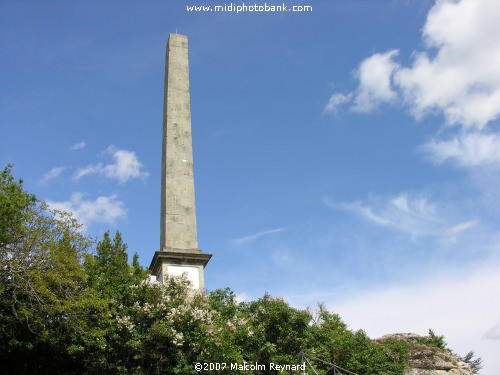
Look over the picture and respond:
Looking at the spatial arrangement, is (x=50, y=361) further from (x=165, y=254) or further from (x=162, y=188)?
(x=162, y=188)

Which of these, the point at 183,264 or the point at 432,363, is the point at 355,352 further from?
the point at 183,264

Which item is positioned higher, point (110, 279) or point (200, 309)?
point (110, 279)

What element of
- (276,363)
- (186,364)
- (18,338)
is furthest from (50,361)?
(276,363)

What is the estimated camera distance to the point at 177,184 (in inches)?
718

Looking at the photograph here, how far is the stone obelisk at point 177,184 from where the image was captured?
656 inches

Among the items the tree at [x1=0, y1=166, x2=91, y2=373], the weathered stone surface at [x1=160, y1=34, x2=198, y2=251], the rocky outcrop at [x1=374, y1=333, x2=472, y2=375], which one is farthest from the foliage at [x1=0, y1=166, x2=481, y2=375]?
the rocky outcrop at [x1=374, y1=333, x2=472, y2=375]

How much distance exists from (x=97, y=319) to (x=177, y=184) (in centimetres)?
609

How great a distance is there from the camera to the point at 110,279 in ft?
53.4

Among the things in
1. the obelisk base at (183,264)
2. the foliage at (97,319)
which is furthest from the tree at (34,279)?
the obelisk base at (183,264)

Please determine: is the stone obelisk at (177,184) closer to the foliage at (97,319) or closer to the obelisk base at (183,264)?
the obelisk base at (183,264)

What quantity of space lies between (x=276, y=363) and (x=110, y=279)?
6072 mm

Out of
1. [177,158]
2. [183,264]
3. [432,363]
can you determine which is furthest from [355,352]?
[177,158]

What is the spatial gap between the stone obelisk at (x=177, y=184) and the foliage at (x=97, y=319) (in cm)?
136

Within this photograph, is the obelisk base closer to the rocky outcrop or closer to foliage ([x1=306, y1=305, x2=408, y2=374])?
foliage ([x1=306, y1=305, x2=408, y2=374])
